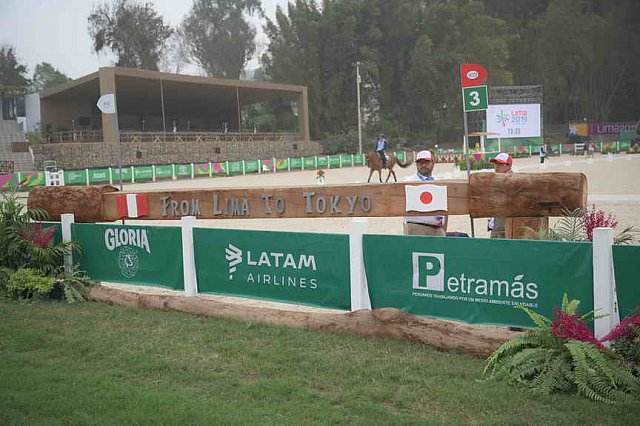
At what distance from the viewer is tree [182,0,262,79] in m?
76.0

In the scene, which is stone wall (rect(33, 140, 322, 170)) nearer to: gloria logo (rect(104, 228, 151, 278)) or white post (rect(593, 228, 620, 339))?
gloria logo (rect(104, 228, 151, 278))

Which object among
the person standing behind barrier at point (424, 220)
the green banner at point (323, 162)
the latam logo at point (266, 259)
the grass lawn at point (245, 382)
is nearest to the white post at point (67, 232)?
the grass lawn at point (245, 382)

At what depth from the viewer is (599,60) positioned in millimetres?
69188

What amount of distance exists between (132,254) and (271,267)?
6.90 feet

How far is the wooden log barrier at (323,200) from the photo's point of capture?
17.5ft

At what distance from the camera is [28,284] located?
745 cm

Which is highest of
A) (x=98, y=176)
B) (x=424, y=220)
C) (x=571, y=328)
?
(x=98, y=176)

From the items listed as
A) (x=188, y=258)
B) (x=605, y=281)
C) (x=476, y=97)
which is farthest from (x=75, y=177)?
(x=605, y=281)

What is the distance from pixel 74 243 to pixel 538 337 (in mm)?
5722

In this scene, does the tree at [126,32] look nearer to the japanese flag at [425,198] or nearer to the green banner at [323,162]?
the green banner at [323,162]

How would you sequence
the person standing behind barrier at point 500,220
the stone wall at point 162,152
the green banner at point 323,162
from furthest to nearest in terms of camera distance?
the green banner at point 323,162 → the stone wall at point 162,152 → the person standing behind barrier at point 500,220

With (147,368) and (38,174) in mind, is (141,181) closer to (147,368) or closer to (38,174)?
(38,174)

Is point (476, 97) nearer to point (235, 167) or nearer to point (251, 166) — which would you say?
point (235, 167)

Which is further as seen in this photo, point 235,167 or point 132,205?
point 235,167
